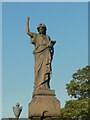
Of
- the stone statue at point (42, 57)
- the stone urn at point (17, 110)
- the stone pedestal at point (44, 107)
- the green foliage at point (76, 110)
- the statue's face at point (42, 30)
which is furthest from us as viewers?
the green foliage at point (76, 110)

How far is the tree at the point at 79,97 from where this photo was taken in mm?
37312

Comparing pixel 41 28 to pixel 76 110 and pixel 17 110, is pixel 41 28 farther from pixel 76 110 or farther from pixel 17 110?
pixel 76 110

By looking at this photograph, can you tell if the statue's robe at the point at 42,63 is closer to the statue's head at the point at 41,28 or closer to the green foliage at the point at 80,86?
the statue's head at the point at 41,28

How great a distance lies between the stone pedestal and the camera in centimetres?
1541

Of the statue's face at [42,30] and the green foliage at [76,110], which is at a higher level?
the statue's face at [42,30]

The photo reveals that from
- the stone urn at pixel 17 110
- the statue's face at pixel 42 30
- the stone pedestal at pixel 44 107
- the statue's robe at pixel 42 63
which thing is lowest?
the stone pedestal at pixel 44 107

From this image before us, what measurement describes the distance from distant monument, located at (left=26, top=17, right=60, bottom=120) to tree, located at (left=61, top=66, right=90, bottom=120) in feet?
70.4

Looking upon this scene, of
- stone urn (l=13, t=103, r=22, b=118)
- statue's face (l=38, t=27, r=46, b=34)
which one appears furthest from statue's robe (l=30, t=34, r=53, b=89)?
stone urn (l=13, t=103, r=22, b=118)

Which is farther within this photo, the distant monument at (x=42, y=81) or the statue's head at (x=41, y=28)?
the statue's head at (x=41, y=28)

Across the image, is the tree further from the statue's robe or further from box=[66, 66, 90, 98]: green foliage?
the statue's robe

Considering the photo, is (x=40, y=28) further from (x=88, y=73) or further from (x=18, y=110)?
(x=88, y=73)

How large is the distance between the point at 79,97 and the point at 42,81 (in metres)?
24.4

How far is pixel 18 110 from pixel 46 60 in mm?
17032

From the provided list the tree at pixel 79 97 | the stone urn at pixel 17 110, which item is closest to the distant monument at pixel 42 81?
the stone urn at pixel 17 110
